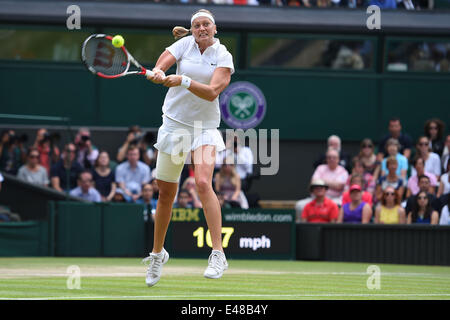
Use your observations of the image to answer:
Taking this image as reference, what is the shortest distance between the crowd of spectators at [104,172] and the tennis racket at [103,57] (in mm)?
7011

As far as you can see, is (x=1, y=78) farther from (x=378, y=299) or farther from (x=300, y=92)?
(x=378, y=299)

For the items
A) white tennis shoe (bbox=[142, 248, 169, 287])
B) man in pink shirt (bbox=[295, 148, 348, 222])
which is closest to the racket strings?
white tennis shoe (bbox=[142, 248, 169, 287])

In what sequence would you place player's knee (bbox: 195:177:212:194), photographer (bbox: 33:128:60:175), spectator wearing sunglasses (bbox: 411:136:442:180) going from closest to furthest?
player's knee (bbox: 195:177:212:194)
spectator wearing sunglasses (bbox: 411:136:442:180)
photographer (bbox: 33:128:60:175)

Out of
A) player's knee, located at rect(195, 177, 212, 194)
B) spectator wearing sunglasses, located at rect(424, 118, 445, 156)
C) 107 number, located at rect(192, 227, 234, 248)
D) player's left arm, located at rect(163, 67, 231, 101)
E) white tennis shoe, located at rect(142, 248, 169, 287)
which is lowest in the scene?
107 number, located at rect(192, 227, 234, 248)

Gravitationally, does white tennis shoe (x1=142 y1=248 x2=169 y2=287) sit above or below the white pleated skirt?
below

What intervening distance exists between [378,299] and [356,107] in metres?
14.1

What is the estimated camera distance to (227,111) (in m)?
18.9

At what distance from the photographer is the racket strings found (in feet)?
26.6

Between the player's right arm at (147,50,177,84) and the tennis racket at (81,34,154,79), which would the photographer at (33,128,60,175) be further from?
the player's right arm at (147,50,177,84)

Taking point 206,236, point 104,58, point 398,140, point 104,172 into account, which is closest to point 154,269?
point 104,58

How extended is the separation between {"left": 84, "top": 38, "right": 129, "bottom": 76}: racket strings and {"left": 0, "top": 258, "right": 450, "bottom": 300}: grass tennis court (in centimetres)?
181

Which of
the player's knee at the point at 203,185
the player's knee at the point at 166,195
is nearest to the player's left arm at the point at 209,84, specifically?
the player's knee at the point at 203,185

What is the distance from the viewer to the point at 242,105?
63.9 ft
